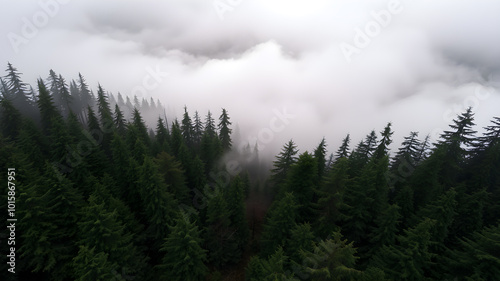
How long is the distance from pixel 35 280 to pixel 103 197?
10139mm

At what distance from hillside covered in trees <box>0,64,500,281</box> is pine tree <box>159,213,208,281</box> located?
136 mm

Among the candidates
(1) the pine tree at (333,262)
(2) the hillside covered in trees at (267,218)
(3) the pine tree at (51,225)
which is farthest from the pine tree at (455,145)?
(3) the pine tree at (51,225)

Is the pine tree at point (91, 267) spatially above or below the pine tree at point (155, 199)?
below

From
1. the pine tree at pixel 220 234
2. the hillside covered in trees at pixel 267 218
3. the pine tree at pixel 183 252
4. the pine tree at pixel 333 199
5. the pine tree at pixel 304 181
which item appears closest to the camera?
the hillside covered in trees at pixel 267 218

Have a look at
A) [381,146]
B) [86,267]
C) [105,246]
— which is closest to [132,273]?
[105,246]

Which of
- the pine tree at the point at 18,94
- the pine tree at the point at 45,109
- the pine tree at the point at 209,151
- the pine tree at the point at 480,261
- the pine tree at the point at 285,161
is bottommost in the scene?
the pine tree at the point at 480,261

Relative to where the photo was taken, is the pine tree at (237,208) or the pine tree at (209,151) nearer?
the pine tree at (237,208)

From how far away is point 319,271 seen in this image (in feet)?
45.7

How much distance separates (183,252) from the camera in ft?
67.8

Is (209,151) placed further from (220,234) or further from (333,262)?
(333,262)

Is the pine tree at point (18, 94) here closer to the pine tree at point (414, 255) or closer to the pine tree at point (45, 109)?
the pine tree at point (45, 109)

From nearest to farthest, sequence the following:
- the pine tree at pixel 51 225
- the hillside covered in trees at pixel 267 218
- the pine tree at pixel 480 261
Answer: the pine tree at pixel 480 261 < the hillside covered in trees at pixel 267 218 < the pine tree at pixel 51 225

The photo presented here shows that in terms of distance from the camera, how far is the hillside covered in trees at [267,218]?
58.2 feet

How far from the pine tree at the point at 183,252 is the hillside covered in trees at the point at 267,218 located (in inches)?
5.3
